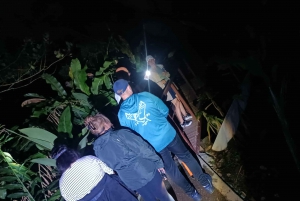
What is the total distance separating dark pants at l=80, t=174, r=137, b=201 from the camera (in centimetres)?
331

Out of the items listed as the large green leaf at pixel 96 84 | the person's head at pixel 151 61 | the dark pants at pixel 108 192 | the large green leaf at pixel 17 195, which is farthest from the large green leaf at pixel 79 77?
the dark pants at pixel 108 192

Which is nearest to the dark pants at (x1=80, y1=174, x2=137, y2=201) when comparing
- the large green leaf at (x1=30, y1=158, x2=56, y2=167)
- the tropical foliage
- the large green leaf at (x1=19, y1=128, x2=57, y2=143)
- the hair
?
the hair

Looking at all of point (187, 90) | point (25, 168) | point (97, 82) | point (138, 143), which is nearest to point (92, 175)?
point (138, 143)

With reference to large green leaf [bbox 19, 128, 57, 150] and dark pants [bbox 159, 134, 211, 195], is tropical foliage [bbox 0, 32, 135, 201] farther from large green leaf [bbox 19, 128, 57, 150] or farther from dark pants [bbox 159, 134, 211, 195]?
dark pants [bbox 159, 134, 211, 195]

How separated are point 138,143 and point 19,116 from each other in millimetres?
4368

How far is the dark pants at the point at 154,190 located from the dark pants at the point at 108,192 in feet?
0.67

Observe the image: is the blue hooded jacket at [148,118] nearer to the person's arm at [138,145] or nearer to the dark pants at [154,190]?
the person's arm at [138,145]

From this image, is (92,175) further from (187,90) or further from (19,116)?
(19,116)

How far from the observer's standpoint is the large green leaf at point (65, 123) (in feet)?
14.6

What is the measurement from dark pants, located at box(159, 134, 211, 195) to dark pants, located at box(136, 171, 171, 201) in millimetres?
279

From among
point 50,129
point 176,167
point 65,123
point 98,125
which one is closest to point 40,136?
point 50,129

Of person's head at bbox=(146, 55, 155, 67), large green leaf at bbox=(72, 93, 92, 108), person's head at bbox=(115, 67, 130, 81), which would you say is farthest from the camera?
person's head at bbox=(146, 55, 155, 67)

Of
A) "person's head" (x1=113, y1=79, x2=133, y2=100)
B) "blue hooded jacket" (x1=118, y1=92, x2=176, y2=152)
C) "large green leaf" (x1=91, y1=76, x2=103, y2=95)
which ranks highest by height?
"large green leaf" (x1=91, y1=76, x2=103, y2=95)

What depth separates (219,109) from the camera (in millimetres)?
4582
